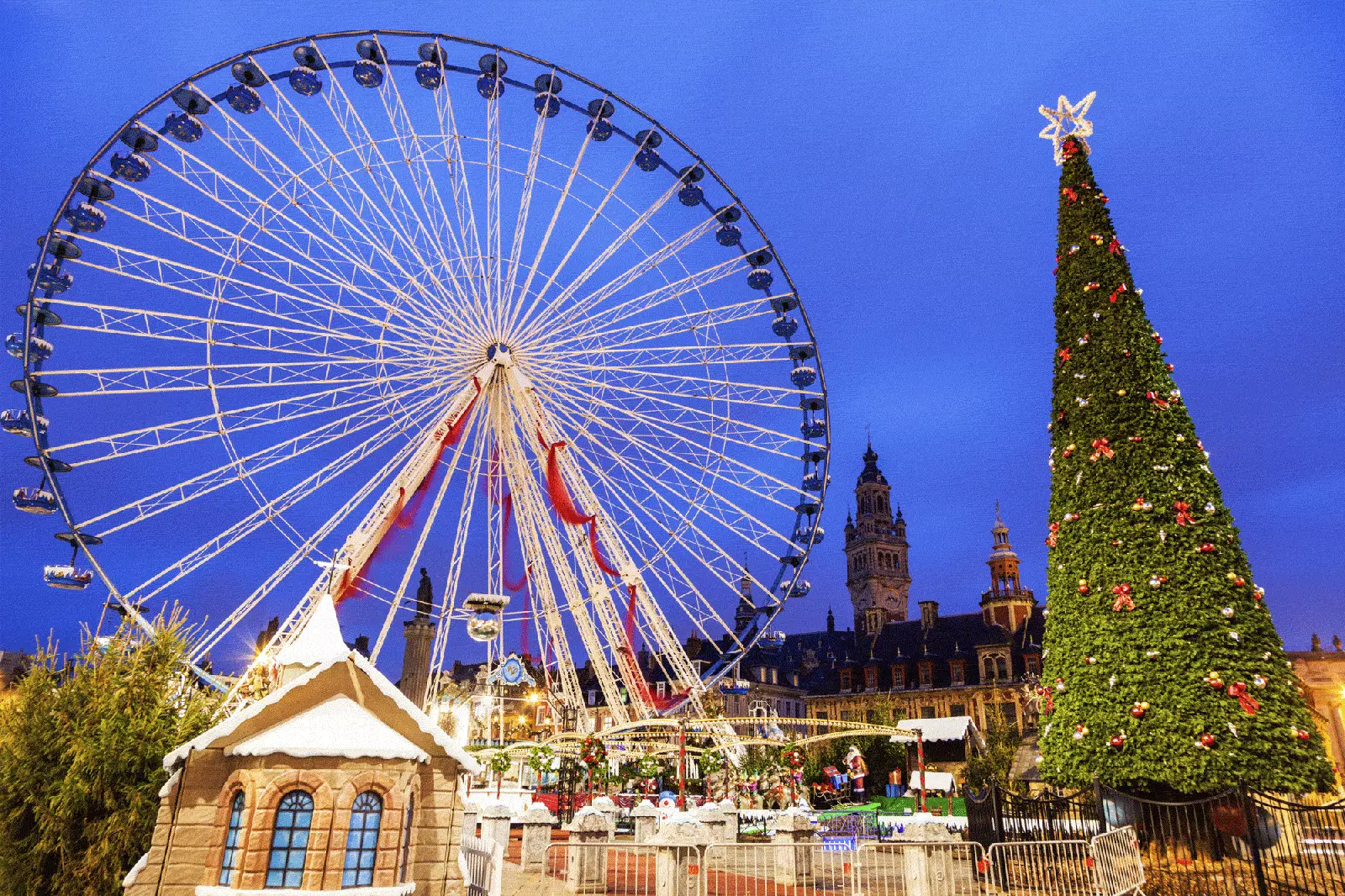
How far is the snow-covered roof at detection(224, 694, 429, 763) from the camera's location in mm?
10055

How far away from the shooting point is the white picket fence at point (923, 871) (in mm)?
13195

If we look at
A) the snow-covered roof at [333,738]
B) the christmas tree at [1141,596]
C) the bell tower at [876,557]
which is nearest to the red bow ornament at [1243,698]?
the christmas tree at [1141,596]

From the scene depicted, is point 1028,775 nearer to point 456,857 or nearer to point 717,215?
point 717,215

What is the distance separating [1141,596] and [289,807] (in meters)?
13.8

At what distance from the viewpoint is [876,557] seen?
9738 centimetres

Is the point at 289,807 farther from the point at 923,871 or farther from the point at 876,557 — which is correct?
the point at 876,557

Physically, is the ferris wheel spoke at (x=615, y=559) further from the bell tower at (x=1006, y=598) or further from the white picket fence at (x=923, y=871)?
the bell tower at (x=1006, y=598)

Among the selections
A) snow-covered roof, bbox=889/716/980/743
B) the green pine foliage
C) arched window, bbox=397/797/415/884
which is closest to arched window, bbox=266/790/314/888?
arched window, bbox=397/797/415/884

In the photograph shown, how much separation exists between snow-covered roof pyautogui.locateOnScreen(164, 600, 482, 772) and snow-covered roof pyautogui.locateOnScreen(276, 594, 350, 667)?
0.04 feet

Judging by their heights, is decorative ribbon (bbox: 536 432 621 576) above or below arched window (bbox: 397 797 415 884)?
above

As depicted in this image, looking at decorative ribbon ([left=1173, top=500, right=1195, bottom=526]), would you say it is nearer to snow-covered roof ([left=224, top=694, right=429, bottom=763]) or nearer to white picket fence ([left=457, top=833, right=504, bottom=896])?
white picket fence ([left=457, top=833, right=504, bottom=896])

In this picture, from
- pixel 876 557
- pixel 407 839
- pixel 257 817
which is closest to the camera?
pixel 257 817

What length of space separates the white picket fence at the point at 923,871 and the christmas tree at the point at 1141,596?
1.60m

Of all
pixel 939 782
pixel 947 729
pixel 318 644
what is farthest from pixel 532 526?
pixel 947 729
